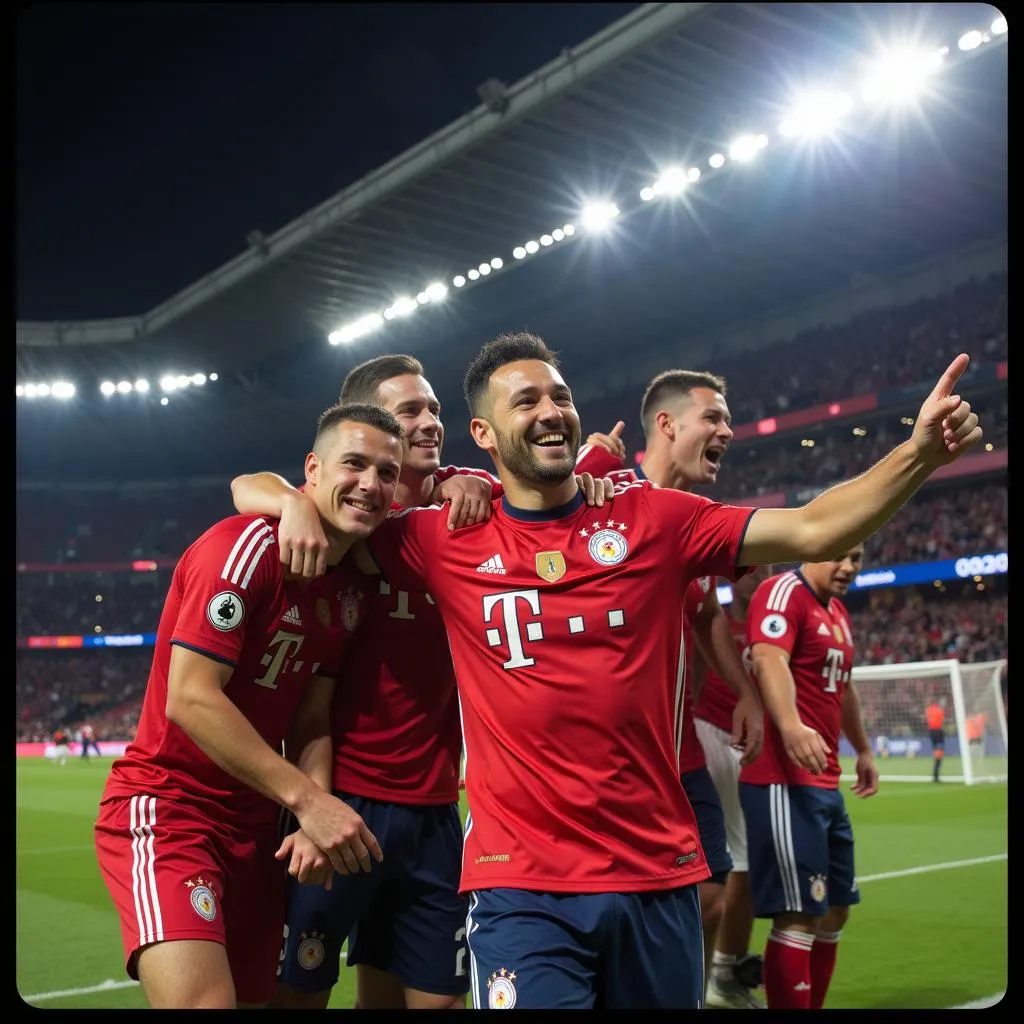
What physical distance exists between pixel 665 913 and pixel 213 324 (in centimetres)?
3595

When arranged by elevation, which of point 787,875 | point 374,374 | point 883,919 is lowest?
point 883,919

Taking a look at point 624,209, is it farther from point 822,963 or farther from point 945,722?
point 822,963

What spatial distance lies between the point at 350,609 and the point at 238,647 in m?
0.46

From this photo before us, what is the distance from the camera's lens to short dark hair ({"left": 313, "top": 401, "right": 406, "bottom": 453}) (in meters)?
3.52

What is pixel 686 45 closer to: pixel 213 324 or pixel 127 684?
pixel 213 324

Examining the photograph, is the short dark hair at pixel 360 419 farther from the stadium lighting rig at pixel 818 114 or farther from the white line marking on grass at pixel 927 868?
the stadium lighting rig at pixel 818 114

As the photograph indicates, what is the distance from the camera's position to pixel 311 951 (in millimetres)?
3547

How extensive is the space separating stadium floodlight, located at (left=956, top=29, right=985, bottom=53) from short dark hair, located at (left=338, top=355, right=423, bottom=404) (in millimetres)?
22954

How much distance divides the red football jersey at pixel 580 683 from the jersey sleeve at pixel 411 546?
88mm

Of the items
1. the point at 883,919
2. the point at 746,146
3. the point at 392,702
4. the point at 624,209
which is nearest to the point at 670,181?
the point at 746,146

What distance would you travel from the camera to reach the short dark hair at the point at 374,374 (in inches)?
163

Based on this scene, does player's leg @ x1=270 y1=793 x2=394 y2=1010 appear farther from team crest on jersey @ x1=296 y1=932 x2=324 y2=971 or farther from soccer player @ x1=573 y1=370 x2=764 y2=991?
soccer player @ x1=573 y1=370 x2=764 y2=991

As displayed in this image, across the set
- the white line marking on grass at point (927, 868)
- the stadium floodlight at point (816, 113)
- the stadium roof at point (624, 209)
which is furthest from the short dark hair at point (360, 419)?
the stadium floodlight at point (816, 113)

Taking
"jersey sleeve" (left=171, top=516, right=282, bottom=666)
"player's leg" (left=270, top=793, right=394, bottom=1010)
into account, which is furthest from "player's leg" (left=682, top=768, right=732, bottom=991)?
"jersey sleeve" (left=171, top=516, right=282, bottom=666)
